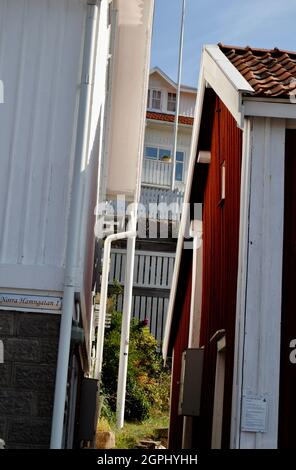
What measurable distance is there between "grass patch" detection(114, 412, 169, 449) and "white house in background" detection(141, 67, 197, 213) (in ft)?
40.7

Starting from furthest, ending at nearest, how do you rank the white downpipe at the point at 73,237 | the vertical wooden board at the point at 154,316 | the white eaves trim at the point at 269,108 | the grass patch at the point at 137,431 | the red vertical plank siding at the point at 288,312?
1. the vertical wooden board at the point at 154,316
2. the grass patch at the point at 137,431
3. the white eaves trim at the point at 269,108
4. the red vertical plank siding at the point at 288,312
5. the white downpipe at the point at 73,237

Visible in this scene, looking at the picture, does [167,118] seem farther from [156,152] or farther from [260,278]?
[260,278]

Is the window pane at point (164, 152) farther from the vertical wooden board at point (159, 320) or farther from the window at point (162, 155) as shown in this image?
the vertical wooden board at point (159, 320)

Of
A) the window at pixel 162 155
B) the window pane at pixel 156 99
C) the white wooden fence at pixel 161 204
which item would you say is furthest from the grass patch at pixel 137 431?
the window pane at pixel 156 99

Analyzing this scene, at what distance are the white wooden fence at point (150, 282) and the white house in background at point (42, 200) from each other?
57.0 ft

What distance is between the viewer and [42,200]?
6637mm

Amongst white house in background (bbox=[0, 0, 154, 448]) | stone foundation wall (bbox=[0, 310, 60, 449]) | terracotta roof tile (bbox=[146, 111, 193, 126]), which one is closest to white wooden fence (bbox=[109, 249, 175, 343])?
terracotta roof tile (bbox=[146, 111, 193, 126])

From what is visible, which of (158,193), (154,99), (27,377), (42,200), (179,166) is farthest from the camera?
(154,99)

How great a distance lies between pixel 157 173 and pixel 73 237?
1028 inches

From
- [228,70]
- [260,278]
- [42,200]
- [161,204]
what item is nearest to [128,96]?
[228,70]

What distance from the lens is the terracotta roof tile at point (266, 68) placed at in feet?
22.8

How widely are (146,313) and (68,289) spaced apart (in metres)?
18.7

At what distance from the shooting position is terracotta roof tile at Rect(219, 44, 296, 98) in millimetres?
6949

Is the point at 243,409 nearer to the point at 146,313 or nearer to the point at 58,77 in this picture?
the point at 58,77
